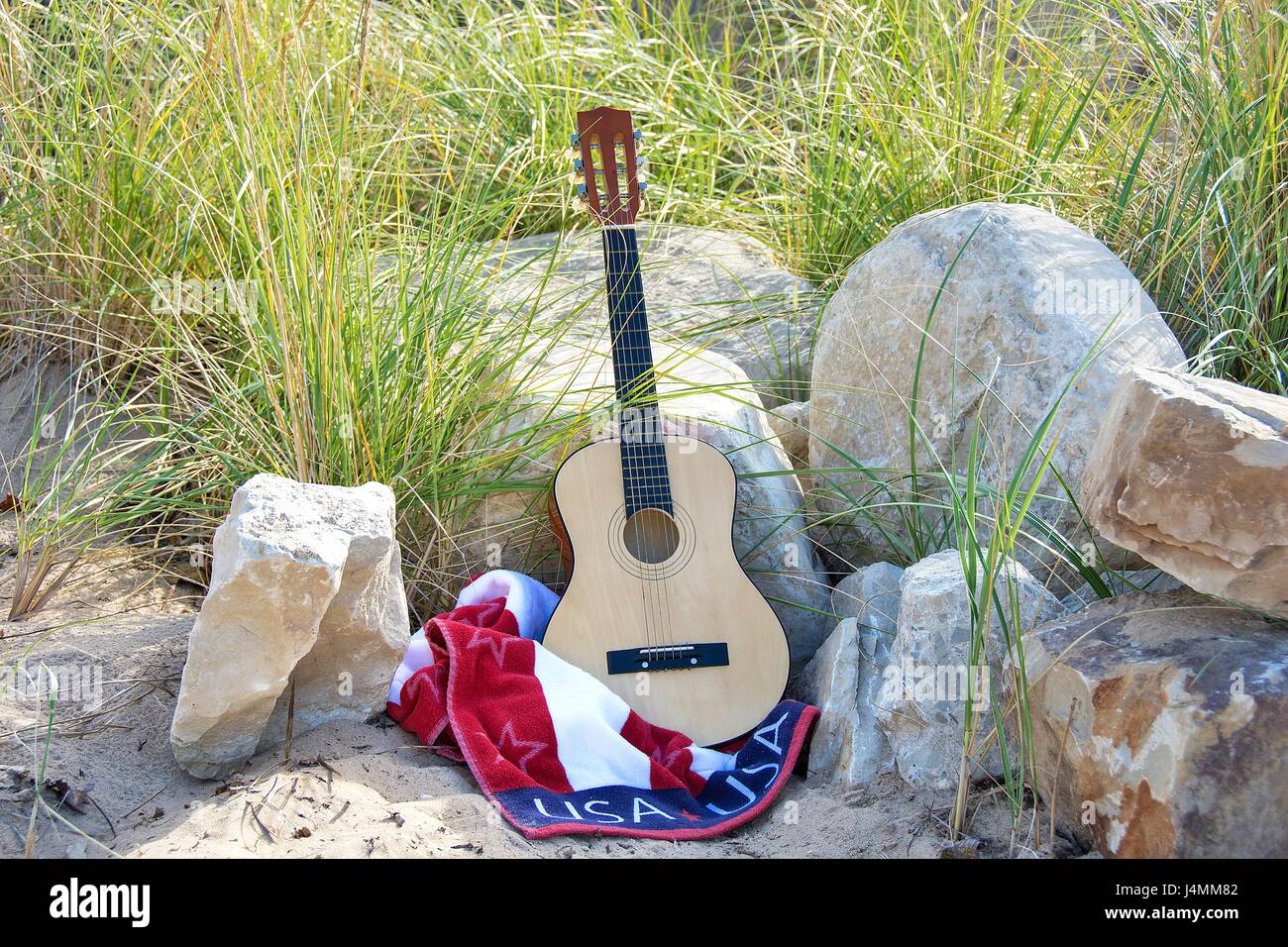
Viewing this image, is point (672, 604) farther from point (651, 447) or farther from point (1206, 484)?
point (1206, 484)

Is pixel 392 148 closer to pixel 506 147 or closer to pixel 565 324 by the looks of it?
pixel 506 147

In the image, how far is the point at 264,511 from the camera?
6.36ft

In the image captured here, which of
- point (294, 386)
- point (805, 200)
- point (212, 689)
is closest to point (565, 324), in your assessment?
point (294, 386)

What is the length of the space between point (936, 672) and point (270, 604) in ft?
3.92

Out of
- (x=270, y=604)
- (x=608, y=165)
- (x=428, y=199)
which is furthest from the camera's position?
(x=428, y=199)

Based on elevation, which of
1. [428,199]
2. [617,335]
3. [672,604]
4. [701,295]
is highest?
[428,199]

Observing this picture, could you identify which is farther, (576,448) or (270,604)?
(576,448)

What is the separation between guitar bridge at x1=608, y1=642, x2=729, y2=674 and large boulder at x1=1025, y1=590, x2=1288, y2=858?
735 mm

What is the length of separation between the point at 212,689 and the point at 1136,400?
155 cm

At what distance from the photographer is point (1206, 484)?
1.73 m

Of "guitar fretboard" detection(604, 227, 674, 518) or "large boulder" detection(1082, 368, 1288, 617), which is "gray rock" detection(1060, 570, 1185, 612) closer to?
"large boulder" detection(1082, 368, 1288, 617)

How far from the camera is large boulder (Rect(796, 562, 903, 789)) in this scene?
226 centimetres

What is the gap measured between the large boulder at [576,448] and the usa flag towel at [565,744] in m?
0.36
